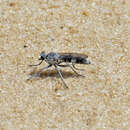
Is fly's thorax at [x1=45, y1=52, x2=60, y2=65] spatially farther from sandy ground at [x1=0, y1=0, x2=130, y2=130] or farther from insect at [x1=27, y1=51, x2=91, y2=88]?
sandy ground at [x1=0, y1=0, x2=130, y2=130]

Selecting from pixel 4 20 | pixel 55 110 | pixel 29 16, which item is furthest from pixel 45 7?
pixel 55 110

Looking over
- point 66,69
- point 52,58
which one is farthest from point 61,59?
point 66,69

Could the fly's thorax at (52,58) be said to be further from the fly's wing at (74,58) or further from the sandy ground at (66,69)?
the sandy ground at (66,69)

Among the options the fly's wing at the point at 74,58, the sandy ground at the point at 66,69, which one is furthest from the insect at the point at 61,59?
the sandy ground at the point at 66,69

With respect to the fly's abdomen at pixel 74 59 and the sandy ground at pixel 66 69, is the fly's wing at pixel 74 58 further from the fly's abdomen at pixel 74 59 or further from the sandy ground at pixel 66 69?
the sandy ground at pixel 66 69

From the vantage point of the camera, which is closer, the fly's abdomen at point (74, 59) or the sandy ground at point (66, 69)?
the sandy ground at point (66, 69)

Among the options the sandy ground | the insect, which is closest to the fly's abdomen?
the insect
